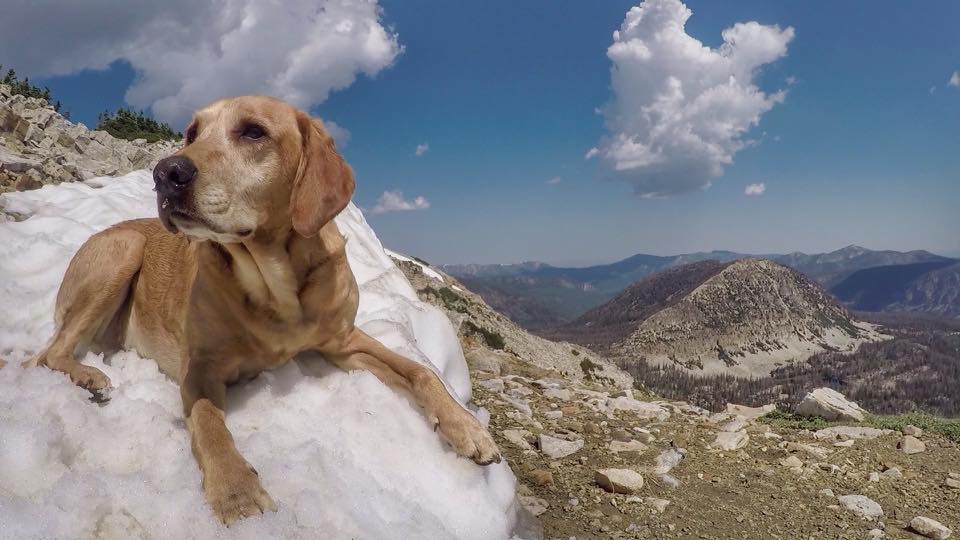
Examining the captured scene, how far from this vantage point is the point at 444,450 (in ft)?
13.0

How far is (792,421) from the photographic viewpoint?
32.9 ft

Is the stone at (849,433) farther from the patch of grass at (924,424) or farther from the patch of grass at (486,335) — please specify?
the patch of grass at (486,335)

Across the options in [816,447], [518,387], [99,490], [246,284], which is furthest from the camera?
[518,387]

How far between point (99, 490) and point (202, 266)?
172 cm

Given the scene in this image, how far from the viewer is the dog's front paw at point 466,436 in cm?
383

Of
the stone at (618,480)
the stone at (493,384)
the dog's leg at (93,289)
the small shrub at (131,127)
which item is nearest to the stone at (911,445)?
the stone at (618,480)

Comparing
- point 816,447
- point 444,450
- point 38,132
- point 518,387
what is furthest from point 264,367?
point 38,132

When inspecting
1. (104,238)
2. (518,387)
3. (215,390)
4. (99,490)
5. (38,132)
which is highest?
(38,132)

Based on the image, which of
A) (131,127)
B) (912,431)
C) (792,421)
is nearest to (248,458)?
(792,421)

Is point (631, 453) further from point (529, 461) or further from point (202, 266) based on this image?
point (202, 266)

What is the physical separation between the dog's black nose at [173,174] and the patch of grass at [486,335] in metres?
12.9

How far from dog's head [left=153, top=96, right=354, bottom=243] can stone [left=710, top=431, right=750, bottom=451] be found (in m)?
6.32

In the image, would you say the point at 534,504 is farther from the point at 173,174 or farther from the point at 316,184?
the point at 173,174

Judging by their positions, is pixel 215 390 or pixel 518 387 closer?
pixel 215 390
